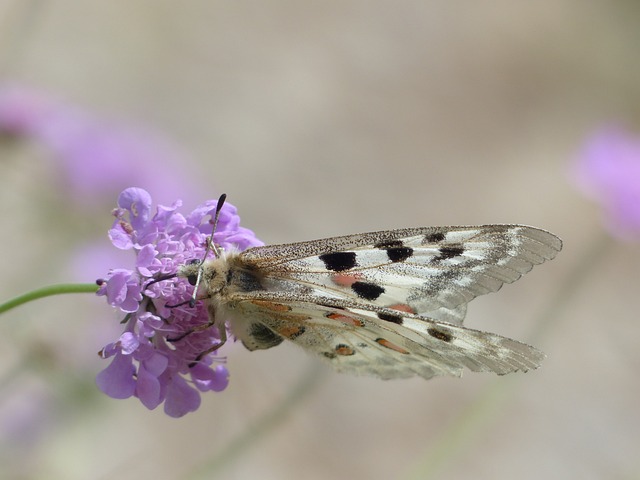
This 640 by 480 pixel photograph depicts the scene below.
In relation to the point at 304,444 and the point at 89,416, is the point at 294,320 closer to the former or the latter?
the point at 89,416

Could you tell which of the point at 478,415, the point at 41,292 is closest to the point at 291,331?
the point at 41,292

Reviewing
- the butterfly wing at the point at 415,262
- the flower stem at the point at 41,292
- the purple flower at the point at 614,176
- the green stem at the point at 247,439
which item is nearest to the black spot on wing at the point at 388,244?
the butterfly wing at the point at 415,262

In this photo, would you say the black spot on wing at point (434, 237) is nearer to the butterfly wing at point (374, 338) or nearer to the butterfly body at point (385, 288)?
the butterfly body at point (385, 288)

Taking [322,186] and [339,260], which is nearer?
[339,260]

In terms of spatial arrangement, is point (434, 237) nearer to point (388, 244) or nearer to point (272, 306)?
point (388, 244)

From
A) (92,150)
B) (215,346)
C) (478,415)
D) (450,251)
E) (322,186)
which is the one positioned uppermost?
(322,186)

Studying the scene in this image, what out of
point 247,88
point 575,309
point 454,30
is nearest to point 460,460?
point 575,309
